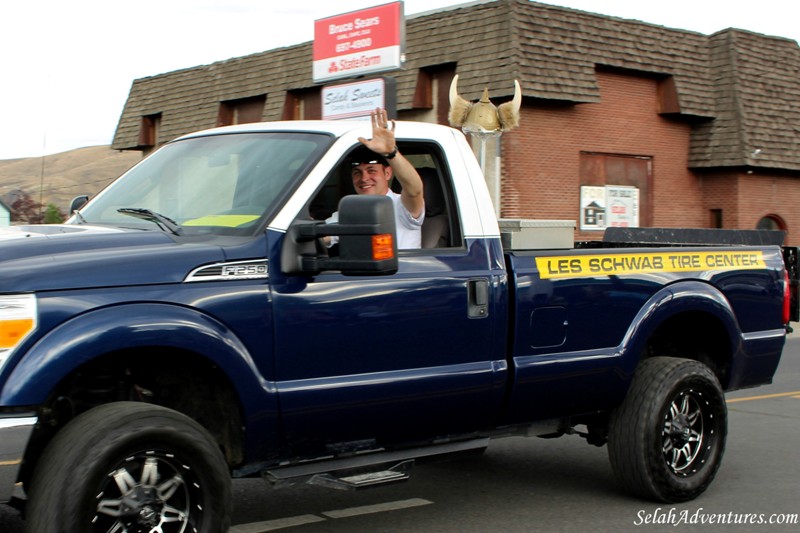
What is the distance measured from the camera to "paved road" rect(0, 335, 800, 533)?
5.68 m

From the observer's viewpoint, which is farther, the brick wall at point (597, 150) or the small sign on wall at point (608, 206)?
the small sign on wall at point (608, 206)

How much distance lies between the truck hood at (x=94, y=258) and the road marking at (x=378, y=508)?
1.98 metres

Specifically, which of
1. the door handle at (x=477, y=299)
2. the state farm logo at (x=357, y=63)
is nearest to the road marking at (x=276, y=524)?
the door handle at (x=477, y=299)

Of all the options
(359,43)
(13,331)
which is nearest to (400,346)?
(13,331)

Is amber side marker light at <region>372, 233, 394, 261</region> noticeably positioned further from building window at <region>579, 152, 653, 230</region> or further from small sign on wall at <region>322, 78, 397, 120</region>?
building window at <region>579, 152, 653, 230</region>

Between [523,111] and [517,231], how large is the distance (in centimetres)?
1825

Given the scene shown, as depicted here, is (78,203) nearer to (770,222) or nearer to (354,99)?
(354,99)

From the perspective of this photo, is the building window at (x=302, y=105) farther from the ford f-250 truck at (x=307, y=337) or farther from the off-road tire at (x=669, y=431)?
the off-road tire at (x=669, y=431)

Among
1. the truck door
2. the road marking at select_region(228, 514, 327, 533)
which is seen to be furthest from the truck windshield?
the road marking at select_region(228, 514, 327, 533)

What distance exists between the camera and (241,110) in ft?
102

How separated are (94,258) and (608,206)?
75.3 ft

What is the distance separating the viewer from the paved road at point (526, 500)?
18.6 feet

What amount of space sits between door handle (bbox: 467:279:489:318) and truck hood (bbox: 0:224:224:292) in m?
1.34

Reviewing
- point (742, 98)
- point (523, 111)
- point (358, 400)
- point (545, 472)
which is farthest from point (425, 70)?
point (358, 400)
